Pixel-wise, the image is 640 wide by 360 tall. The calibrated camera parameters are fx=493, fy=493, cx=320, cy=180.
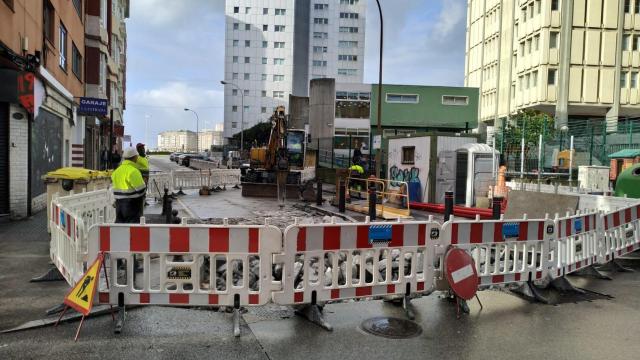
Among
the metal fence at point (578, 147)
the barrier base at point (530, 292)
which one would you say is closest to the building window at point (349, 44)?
the metal fence at point (578, 147)

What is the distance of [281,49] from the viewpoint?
9925 centimetres

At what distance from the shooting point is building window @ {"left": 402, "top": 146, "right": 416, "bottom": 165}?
1886cm

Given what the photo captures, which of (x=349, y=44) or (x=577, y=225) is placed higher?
(x=349, y=44)

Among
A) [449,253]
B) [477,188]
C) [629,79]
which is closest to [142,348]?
[449,253]

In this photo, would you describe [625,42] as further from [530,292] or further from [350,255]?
[350,255]

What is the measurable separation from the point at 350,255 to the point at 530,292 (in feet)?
9.18

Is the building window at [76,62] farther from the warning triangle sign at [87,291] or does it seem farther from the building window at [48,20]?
the warning triangle sign at [87,291]

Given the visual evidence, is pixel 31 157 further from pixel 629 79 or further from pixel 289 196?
pixel 629 79

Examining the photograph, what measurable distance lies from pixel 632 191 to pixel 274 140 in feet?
49.2

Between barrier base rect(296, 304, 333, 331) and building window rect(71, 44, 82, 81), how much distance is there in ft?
64.2

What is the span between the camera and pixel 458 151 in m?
17.3

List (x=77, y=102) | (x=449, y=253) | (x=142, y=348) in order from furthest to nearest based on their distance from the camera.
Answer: (x=77, y=102), (x=449, y=253), (x=142, y=348)

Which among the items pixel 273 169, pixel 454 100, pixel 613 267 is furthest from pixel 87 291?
pixel 454 100

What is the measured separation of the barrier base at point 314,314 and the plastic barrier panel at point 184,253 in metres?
0.51
